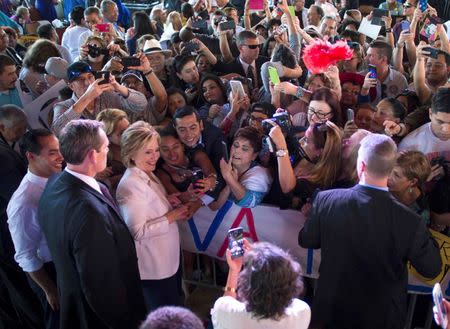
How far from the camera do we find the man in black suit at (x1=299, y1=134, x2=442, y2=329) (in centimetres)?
211

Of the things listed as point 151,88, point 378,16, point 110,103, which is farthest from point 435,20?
point 110,103

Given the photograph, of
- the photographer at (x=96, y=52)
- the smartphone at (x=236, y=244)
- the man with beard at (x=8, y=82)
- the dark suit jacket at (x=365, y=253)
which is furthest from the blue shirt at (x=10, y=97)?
the dark suit jacket at (x=365, y=253)

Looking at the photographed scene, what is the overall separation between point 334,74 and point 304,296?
6.27 ft

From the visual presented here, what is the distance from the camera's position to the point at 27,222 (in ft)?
8.45

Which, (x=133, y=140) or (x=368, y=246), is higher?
(x=133, y=140)

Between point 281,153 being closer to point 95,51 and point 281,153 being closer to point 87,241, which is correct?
point 87,241

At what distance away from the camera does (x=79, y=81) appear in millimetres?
3701

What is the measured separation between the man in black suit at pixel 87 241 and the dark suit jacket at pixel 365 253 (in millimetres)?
991

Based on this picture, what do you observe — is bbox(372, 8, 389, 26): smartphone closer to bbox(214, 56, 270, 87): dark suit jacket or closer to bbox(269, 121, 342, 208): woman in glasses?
bbox(214, 56, 270, 87): dark suit jacket

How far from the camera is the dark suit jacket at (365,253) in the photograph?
211 centimetres

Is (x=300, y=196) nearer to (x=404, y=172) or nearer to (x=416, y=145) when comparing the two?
(x=404, y=172)

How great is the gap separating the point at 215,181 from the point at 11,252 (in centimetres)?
153

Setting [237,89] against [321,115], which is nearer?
[321,115]

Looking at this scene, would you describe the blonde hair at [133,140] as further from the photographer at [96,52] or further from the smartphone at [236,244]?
the photographer at [96,52]
